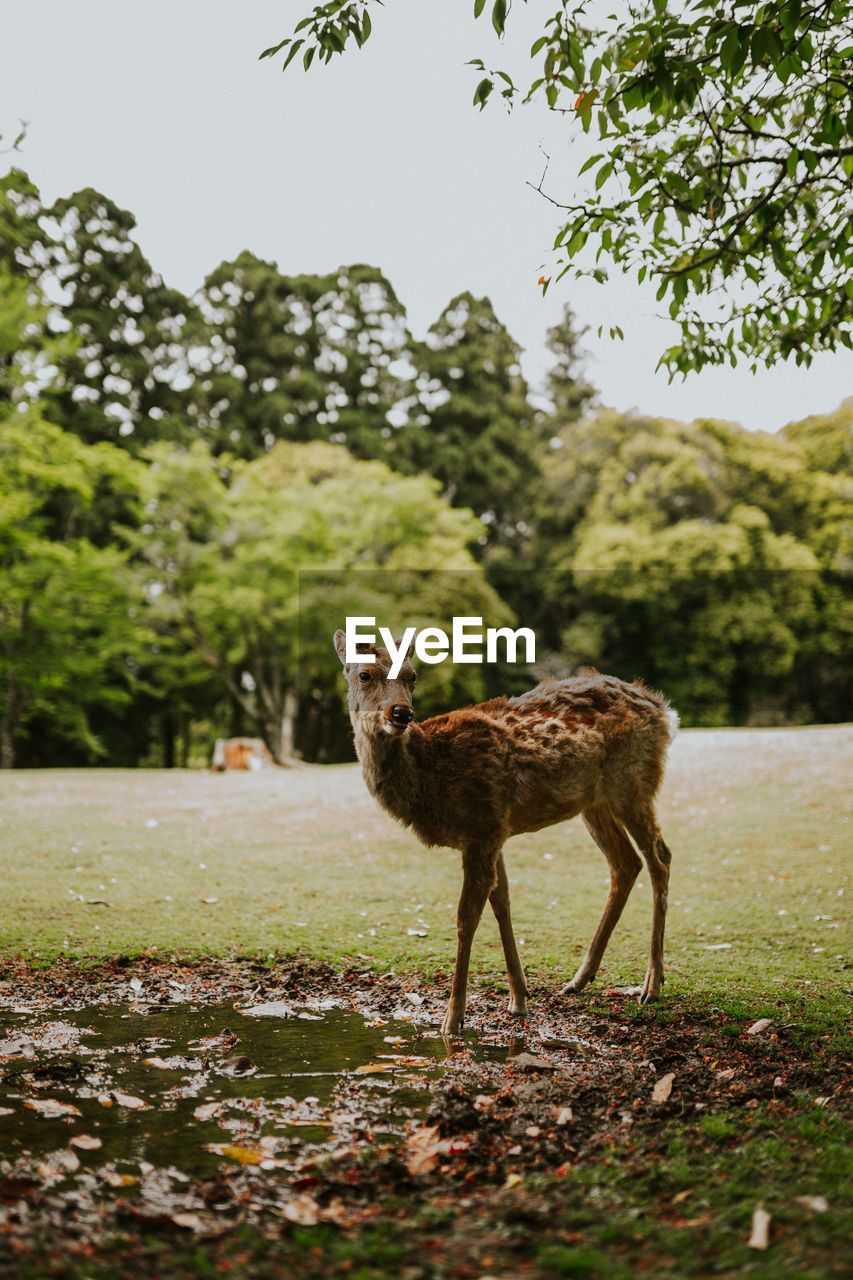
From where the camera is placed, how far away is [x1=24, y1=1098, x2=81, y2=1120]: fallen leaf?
10.5 ft

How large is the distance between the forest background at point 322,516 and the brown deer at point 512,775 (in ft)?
53.0

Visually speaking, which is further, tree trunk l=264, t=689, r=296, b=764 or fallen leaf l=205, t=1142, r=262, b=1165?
tree trunk l=264, t=689, r=296, b=764

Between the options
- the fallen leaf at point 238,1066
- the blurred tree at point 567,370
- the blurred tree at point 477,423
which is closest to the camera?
the fallen leaf at point 238,1066

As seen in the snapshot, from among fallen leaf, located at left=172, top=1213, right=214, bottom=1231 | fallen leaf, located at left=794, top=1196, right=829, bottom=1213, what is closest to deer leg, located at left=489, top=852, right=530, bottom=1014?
fallen leaf, located at left=794, top=1196, right=829, bottom=1213

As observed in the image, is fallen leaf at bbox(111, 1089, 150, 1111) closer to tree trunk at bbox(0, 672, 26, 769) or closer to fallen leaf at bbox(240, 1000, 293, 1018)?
fallen leaf at bbox(240, 1000, 293, 1018)

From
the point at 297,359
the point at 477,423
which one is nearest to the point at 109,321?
the point at 297,359

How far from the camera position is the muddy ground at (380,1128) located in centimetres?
229

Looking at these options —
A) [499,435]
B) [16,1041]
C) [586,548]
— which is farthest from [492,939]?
[499,435]

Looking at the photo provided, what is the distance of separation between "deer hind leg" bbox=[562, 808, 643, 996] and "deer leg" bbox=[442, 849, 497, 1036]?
874mm

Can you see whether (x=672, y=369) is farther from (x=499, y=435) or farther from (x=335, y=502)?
(x=499, y=435)

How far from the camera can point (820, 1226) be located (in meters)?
2.30

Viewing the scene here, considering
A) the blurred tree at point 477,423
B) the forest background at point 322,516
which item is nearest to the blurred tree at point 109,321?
the forest background at point 322,516

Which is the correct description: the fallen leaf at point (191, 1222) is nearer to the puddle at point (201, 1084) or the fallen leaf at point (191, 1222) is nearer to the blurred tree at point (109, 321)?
the puddle at point (201, 1084)

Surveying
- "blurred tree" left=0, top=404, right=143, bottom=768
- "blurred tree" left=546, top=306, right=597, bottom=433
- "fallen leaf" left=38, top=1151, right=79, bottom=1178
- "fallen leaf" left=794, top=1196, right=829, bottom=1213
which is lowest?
"fallen leaf" left=38, top=1151, right=79, bottom=1178
